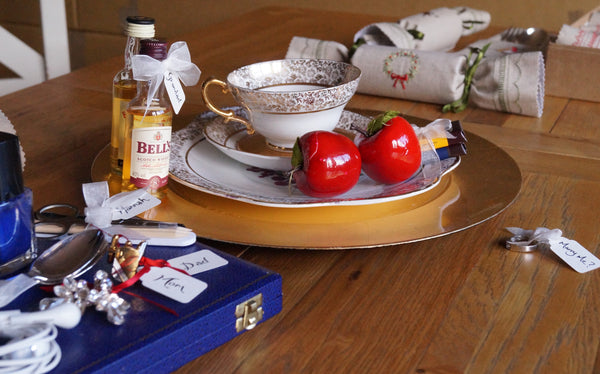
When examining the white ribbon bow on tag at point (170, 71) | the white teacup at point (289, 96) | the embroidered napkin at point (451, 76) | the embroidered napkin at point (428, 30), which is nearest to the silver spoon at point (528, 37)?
the embroidered napkin at point (428, 30)

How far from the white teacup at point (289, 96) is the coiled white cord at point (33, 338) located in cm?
42

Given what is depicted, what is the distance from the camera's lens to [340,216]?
28.6 inches

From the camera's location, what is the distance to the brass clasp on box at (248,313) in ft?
1.80

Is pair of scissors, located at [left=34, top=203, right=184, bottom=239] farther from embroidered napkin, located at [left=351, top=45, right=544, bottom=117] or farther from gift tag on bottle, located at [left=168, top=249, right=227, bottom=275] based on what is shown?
embroidered napkin, located at [left=351, top=45, right=544, bottom=117]

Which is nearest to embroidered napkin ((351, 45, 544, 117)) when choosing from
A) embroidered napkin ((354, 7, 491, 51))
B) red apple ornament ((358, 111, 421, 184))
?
embroidered napkin ((354, 7, 491, 51))

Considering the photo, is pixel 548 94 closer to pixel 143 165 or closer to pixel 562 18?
pixel 143 165

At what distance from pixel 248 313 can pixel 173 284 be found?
0.22 feet

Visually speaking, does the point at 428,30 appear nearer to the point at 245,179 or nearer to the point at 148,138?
the point at 245,179

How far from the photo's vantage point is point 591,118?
1.25m

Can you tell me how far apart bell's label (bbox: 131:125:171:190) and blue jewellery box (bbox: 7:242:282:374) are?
0.15 m

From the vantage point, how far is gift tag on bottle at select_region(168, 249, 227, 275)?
0.57m

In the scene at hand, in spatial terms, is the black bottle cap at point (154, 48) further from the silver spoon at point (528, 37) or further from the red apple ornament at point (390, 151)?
the silver spoon at point (528, 37)

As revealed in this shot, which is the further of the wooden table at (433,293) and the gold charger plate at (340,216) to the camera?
the gold charger plate at (340,216)

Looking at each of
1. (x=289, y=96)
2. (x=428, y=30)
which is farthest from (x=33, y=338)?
(x=428, y=30)
